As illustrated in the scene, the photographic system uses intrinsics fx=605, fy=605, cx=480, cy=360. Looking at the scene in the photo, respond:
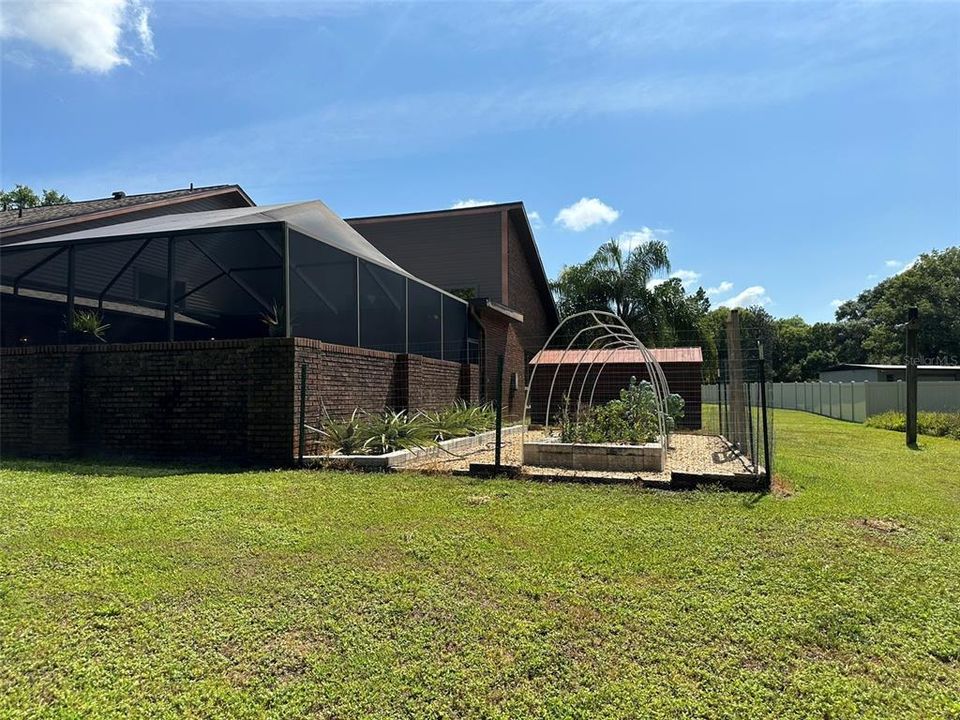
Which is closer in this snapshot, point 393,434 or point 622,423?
point 393,434

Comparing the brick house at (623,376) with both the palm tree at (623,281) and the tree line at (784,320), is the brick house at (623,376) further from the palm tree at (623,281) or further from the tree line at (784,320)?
the palm tree at (623,281)

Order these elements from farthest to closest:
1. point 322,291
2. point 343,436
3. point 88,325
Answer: point 322,291 → point 88,325 → point 343,436

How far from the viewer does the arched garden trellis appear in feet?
27.2

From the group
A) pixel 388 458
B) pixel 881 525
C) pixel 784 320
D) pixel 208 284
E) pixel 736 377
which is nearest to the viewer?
pixel 881 525

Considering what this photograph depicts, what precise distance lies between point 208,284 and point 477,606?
9.38 meters

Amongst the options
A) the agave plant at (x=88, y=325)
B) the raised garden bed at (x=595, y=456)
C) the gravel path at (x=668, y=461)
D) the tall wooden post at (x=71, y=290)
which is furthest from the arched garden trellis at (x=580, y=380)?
the tall wooden post at (x=71, y=290)

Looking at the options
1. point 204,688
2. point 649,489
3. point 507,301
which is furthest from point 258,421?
point 507,301

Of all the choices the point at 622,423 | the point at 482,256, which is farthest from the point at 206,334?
the point at 482,256

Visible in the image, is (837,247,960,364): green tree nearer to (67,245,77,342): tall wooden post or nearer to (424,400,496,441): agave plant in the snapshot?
(424,400,496,441): agave plant

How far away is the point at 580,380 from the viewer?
1589 centimetres

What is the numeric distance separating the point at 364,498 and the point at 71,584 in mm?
2617

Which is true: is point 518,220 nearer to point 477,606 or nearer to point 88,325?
point 88,325

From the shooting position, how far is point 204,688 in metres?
2.69

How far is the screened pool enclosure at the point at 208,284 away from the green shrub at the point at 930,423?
44.9 ft
